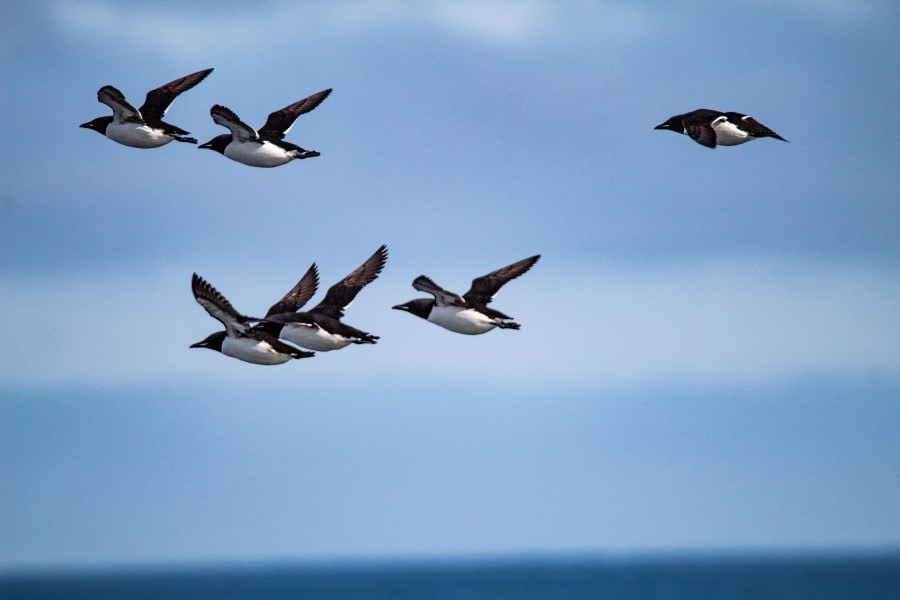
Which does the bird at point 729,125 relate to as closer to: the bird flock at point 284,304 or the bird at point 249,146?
the bird flock at point 284,304

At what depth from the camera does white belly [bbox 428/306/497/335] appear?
92.7 feet

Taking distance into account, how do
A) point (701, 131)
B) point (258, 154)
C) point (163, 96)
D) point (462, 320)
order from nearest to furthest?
1. point (462, 320)
2. point (701, 131)
3. point (258, 154)
4. point (163, 96)

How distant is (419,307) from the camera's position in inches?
1155

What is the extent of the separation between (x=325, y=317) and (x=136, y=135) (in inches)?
207

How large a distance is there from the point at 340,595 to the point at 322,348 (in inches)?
6416

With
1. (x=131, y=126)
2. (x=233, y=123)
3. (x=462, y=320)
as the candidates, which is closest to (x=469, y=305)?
(x=462, y=320)

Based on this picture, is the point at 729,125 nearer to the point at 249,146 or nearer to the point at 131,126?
the point at 249,146

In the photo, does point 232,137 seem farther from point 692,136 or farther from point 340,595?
point 340,595

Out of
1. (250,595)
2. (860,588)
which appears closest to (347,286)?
(860,588)

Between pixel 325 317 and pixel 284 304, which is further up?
pixel 284 304

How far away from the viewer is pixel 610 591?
7347 inches

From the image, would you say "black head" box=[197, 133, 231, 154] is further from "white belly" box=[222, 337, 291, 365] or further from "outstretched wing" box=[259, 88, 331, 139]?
"white belly" box=[222, 337, 291, 365]

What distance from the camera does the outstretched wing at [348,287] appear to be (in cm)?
3092

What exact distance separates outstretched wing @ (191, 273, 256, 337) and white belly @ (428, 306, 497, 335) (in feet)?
11.9
